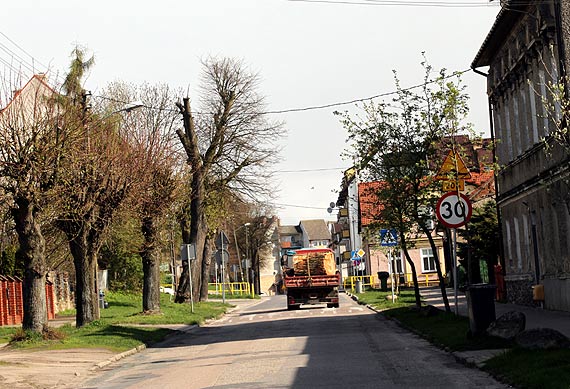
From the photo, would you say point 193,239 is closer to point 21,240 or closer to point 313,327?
point 313,327

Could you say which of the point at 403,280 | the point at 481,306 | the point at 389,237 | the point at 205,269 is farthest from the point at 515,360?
the point at 403,280

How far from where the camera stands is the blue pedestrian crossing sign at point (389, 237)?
2924 centimetres

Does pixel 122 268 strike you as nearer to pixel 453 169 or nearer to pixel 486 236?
pixel 486 236

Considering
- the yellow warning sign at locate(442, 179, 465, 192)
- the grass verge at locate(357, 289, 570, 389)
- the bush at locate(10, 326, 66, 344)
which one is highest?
the yellow warning sign at locate(442, 179, 465, 192)

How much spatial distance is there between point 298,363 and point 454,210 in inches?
210

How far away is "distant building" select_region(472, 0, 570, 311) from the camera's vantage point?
26.2m

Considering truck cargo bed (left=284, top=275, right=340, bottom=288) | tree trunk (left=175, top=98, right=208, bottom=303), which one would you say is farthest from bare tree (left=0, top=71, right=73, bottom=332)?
tree trunk (left=175, top=98, right=208, bottom=303)

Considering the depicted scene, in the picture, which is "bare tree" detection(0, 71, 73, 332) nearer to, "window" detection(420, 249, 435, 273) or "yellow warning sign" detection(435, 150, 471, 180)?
"yellow warning sign" detection(435, 150, 471, 180)

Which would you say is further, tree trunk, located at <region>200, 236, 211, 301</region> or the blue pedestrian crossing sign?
tree trunk, located at <region>200, 236, 211, 301</region>

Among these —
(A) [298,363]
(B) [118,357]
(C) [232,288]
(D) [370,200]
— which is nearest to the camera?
(A) [298,363]

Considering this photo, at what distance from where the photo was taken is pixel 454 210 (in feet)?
66.1

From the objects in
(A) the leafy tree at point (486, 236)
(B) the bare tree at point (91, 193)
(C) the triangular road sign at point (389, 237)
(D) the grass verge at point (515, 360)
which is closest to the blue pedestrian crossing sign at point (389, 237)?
(C) the triangular road sign at point (389, 237)

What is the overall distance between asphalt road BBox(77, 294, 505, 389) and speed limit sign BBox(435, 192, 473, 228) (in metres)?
2.53

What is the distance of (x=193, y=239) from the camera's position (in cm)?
→ 4753
